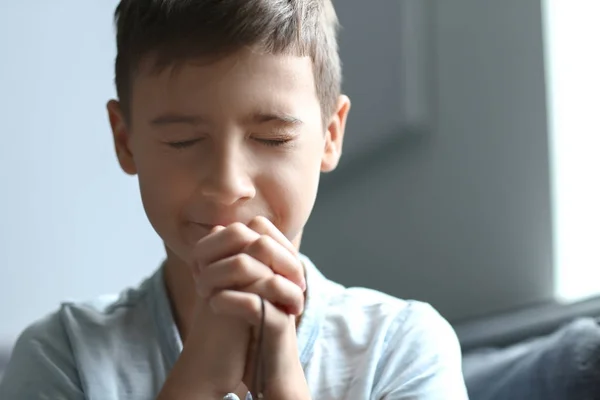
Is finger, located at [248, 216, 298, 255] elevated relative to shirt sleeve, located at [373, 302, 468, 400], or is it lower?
elevated

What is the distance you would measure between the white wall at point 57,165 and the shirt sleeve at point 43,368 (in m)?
0.48

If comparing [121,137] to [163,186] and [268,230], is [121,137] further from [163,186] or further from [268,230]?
[268,230]

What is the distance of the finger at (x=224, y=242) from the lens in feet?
2.43

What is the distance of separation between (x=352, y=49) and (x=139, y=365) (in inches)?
30.6

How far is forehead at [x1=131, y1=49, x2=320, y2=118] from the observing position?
772 millimetres

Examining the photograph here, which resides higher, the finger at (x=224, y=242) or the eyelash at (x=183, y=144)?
the eyelash at (x=183, y=144)

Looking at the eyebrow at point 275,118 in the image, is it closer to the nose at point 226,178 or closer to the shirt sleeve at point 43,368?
the nose at point 226,178

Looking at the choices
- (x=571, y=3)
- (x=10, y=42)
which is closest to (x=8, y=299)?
(x=10, y=42)

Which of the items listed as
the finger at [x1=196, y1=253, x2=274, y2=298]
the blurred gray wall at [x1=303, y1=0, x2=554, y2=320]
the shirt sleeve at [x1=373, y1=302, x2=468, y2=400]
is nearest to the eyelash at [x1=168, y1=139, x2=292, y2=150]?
the finger at [x1=196, y1=253, x2=274, y2=298]

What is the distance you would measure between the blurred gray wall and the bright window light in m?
0.02

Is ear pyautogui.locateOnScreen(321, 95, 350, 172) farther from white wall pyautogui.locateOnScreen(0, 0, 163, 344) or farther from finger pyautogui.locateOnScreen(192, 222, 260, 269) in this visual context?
white wall pyautogui.locateOnScreen(0, 0, 163, 344)

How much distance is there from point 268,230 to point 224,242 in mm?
43

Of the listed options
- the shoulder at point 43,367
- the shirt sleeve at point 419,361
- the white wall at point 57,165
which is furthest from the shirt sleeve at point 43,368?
the white wall at point 57,165

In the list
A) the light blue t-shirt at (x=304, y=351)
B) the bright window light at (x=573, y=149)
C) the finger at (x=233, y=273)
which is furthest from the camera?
the bright window light at (x=573, y=149)
